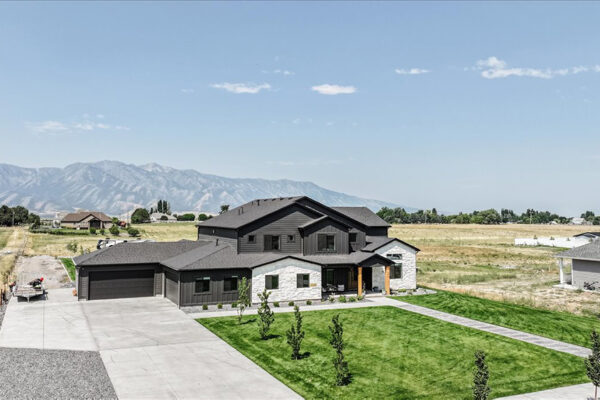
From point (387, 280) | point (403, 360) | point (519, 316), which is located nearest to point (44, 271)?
point (387, 280)

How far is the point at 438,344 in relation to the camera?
76.7ft

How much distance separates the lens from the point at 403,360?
21.0 m

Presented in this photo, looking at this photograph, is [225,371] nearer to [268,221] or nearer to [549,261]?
[268,221]

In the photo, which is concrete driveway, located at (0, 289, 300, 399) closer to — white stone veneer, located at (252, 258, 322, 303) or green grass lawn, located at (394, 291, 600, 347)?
white stone veneer, located at (252, 258, 322, 303)

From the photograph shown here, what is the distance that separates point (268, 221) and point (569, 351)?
75.2 ft

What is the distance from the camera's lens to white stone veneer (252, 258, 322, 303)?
114ft

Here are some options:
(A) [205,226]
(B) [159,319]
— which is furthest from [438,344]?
(A) [205,226]

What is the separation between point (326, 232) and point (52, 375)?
25.2m

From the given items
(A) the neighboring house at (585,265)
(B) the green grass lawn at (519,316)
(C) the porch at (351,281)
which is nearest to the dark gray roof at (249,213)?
(C) the porch at (351,281)

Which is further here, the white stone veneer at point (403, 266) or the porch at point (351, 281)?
the white stone veneer at point (403, 266)

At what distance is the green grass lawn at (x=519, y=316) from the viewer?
25891mm

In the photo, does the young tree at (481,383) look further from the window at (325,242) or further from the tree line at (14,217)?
the tree line at (14,217)

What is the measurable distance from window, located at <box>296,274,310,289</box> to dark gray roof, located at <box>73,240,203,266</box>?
36.0 ft

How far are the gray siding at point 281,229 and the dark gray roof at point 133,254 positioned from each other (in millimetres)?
6488
